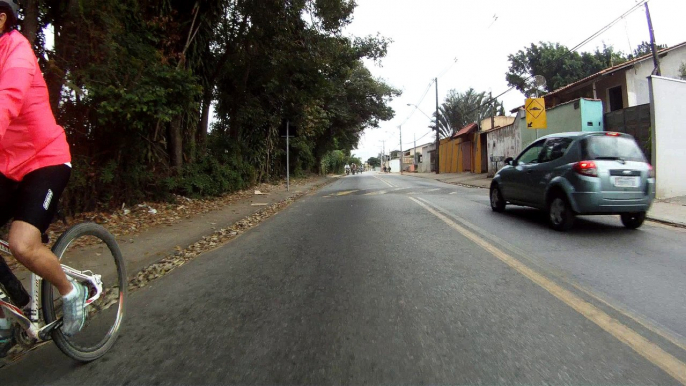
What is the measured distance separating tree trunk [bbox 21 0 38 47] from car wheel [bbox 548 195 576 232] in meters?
8.61

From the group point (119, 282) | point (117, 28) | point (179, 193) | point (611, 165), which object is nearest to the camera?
point (119, 282)

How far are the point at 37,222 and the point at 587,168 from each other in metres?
6.65

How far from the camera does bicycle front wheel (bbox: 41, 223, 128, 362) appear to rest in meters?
2.30

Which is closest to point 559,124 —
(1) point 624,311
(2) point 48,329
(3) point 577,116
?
(3) point 577,116

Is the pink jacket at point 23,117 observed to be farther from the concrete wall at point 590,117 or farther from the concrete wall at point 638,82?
the concrete wall at point 638,82

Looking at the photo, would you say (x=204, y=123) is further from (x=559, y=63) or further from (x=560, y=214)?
(x=559, y=63)

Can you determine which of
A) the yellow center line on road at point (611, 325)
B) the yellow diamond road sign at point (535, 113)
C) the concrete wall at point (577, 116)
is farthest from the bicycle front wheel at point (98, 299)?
the concrete wall at point (577, 116)

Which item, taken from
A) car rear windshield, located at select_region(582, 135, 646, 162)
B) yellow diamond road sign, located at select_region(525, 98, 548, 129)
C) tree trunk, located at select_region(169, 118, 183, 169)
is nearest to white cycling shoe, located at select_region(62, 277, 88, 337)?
car rear windshield, located at select_region(582, 135, 646, 162)

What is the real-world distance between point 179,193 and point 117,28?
184 inches

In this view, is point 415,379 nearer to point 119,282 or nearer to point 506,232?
point 119,282

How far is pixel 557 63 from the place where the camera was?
104 ft

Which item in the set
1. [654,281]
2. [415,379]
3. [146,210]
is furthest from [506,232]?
[146,210]

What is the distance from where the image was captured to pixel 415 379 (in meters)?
2.21

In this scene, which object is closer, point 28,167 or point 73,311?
point 28,167
